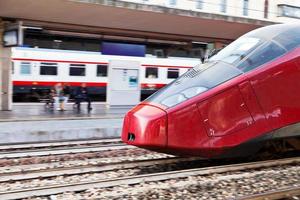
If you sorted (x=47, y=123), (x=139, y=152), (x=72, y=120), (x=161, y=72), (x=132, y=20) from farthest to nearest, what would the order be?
(x=161, y=72) < (x=132, y=20) < (x=72, y=120) < (x=47, y=123) < (x=139, y=152)

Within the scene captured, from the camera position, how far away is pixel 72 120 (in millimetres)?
16469

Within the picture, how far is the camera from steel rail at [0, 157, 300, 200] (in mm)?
6438

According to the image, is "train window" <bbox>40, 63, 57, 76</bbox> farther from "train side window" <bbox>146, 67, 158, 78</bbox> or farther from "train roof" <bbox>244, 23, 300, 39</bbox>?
"train roof" <bbox>244, 23, 300, 39</bbox>

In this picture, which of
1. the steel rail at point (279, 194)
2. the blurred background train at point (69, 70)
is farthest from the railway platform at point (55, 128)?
the blurred background train at point (69, 70)

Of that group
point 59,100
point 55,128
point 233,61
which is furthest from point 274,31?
point 59,100

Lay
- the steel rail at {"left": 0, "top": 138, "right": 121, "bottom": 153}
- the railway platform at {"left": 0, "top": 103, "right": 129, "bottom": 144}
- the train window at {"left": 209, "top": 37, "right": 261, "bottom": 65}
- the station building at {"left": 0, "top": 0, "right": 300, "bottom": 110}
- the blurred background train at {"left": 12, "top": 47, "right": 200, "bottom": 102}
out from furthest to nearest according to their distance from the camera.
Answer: the blurred background train at {"left": 12, "top": 47, "right": 200, "bottom": 102} < the station building at {"left": 0, "top": 0, "right": 300, "bottom": 110} < the railway platform at {"left": 0, "top": 103, "right": 129, "bottom": 144} < the steel rail at {"left": 0, "top": 138, "right": 121, "bottom": 153} < the train window at {"left": 209, "top": 37, "right": 261, "bottom": 65}

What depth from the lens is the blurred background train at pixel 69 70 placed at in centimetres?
2588

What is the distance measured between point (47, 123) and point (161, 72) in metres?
14.8

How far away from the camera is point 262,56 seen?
815cm

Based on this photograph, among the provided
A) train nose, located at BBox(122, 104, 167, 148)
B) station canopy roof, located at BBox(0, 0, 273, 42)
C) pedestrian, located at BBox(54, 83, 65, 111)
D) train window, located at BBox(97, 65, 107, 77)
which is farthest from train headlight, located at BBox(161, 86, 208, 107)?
train window, located at BBox(97, 65, 107, 77)

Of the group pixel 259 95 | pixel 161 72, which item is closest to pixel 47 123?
pixel 259 95

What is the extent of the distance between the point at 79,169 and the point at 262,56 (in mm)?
3747

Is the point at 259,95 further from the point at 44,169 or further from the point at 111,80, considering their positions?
the point at 111,80

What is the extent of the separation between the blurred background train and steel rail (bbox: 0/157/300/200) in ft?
56.4
